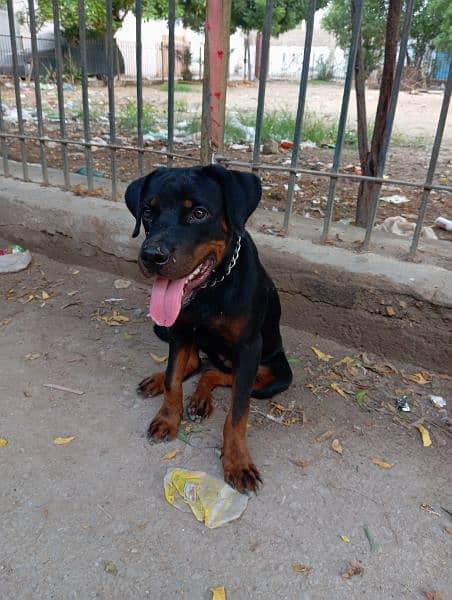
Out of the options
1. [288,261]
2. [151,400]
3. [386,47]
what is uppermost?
[386,47]

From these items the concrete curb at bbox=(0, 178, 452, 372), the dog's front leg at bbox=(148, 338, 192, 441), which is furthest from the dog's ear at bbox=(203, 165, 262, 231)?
the concrete curb at bbox=(0, 178, 452, 372)

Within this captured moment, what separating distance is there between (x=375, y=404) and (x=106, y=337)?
176 centimetres

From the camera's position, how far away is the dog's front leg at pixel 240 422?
2262 mm

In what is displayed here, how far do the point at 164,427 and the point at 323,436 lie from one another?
31.9 inches

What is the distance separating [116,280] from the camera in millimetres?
4027

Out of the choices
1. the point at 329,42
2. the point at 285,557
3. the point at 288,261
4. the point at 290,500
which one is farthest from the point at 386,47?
the point at 329,42

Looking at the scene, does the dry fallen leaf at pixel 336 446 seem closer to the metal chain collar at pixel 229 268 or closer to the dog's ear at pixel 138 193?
the metal chain collar at pixel 229 268

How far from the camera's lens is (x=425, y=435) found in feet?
8.48

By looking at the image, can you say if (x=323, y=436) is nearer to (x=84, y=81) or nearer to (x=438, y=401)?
(x=438, y=401)

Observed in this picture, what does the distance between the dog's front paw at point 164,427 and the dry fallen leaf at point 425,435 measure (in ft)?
4.10

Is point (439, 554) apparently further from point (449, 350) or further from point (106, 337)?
point (106, 337)

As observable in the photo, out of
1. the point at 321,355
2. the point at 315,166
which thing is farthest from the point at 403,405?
the point at 315,166

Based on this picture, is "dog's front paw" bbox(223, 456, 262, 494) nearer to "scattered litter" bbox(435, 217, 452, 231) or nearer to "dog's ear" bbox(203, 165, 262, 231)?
"dog's ear" bbox(203, 165, 262, 231)

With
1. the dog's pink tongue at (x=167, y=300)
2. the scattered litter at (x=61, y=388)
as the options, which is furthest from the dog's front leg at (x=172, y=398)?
the scattered litter at (x=61, y=388)
